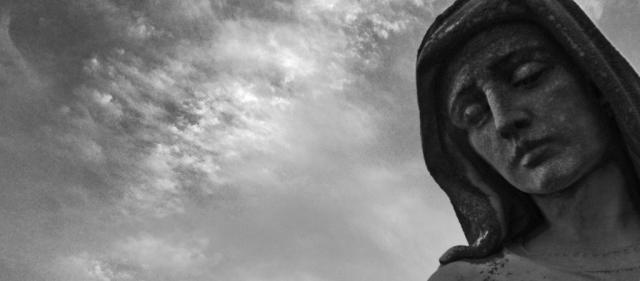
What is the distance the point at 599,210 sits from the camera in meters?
4.62

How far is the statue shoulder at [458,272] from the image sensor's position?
475 centimetres

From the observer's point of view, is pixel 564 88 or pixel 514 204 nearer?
pixel 564 88

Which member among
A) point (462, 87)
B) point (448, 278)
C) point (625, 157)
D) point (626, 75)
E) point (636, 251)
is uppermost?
point (462, 87)

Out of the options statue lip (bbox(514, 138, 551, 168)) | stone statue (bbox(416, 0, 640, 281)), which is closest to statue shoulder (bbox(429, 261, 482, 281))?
stone statue (bbox(416, 0, 640, 281))

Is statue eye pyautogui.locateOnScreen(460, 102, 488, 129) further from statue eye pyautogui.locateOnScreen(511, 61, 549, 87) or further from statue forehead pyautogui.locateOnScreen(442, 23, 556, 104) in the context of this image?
statue eye pyautogui.locateOnScreen(511, 61, 549, 87)

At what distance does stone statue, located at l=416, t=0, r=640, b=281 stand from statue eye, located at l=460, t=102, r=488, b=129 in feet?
0.03

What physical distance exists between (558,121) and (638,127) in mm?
518

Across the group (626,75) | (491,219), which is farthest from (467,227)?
(626,75)

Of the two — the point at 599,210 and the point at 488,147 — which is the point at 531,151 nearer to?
the point at 488,147

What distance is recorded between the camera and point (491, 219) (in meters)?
5.11

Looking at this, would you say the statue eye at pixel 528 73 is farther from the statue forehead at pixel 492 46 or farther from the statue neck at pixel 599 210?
the statue neck at pixel 599 210

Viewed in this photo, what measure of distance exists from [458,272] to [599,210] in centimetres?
108

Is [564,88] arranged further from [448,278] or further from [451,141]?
[448,278]

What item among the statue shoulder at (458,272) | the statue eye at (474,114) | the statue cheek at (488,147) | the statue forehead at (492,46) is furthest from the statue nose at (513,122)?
the statue shoulder at (458,272)
